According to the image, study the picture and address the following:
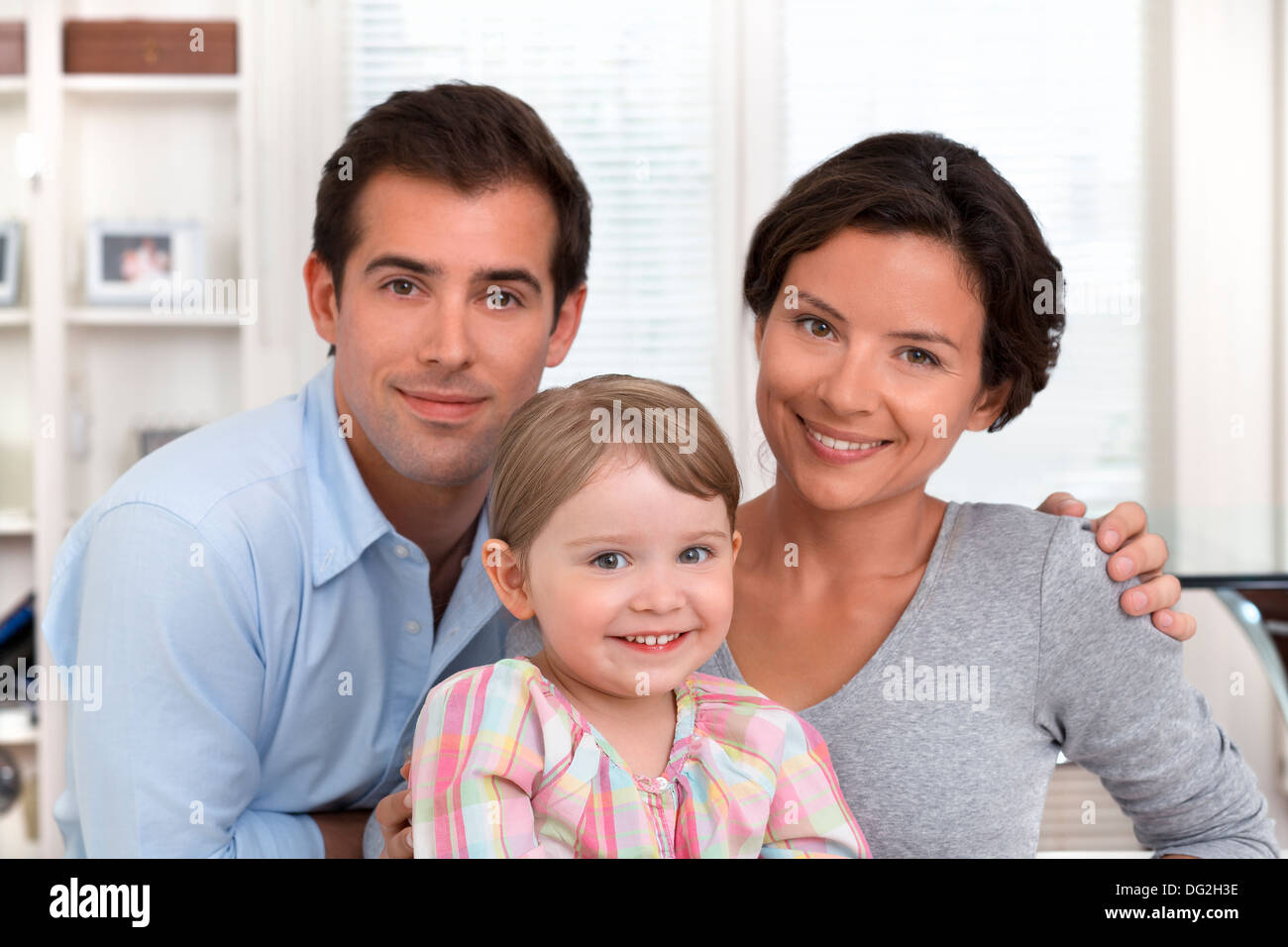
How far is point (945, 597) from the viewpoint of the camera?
103 centimetres

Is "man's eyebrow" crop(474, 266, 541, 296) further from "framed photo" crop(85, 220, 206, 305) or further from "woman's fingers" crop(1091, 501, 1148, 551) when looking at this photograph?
"framed photo" crop(85, 220, 206, 305)

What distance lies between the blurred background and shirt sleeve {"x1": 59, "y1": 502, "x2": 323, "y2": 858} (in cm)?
170

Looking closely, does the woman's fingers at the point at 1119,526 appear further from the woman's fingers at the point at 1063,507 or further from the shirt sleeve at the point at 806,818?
the shirt sleeve at the point at 806,818

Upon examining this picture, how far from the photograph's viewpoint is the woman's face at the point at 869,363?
967mm

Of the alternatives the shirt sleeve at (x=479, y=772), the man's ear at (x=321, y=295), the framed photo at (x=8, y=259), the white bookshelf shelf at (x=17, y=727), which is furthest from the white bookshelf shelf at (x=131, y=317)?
the shirt sleeve at (x=479, y=772)

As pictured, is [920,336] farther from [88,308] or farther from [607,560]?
[88,308]

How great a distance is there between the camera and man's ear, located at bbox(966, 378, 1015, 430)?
42.4 inches

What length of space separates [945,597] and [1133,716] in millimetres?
186

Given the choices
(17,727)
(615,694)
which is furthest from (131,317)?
(615,694)

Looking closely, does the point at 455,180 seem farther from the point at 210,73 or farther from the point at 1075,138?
the point at 1075,138

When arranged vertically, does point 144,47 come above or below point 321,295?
above
